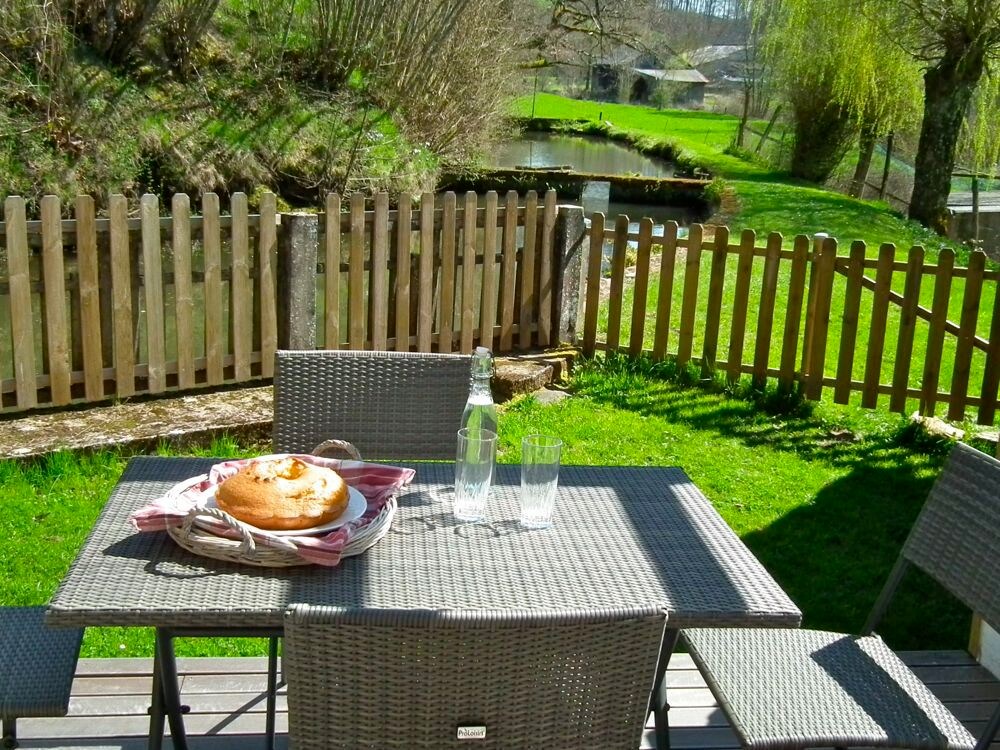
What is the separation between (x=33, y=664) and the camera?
2.51m

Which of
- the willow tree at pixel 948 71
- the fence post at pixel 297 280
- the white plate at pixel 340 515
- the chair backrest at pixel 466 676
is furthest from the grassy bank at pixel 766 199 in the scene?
the chair backrest at pixel 466 676

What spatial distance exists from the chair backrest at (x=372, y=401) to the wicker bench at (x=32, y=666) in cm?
90

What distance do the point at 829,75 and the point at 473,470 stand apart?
24858 millimetres

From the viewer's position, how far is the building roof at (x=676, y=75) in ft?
229

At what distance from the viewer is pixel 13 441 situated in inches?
205

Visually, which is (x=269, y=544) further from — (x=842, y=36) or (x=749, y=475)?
(x=842, y=36)

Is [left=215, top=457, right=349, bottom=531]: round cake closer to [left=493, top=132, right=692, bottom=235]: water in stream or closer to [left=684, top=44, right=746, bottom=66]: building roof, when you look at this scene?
[left=493, top=132, right=692, bottom=235]: water in stream

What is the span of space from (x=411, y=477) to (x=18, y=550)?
2461mm

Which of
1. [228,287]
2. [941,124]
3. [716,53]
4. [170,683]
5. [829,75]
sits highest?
[716,53]

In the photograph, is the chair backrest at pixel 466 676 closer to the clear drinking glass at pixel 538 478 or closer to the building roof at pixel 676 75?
the clear drinking glass at pixel 538 478

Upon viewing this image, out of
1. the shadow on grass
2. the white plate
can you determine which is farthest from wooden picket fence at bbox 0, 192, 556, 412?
the white plate

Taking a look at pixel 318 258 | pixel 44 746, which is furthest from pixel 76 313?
pixel 44 746

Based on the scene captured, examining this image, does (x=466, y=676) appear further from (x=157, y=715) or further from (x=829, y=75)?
(x=829, y=75)

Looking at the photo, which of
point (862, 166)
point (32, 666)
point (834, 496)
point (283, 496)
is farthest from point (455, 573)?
point (862, 166)
